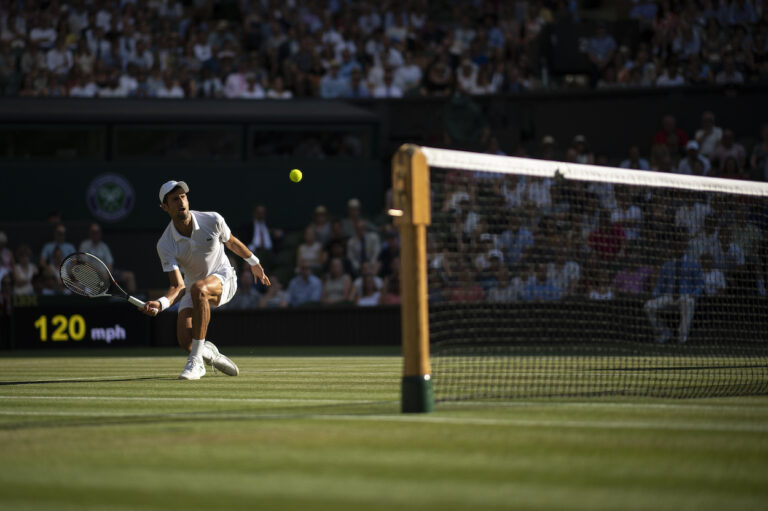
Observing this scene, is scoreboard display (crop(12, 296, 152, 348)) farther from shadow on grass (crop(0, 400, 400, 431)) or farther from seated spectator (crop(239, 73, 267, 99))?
shadow on grass (crop(0, 400, 400, 431))

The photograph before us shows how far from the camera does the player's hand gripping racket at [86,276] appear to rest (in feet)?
35.5

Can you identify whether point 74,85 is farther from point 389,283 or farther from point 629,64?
point 629,64

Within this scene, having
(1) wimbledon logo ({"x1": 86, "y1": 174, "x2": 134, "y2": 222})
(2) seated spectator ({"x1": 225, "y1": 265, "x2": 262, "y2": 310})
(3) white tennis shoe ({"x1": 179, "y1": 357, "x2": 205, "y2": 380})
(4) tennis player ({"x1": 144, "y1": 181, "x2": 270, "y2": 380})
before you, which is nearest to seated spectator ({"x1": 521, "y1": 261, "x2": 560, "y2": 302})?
(4) tennis player ({"x1": 144, "y1": 181, "x2": 270, "y2": 380})

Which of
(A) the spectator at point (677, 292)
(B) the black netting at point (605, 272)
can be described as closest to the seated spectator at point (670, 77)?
(B) the black netting at point (605, 272)

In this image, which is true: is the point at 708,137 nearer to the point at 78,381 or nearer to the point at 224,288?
the point at 224,288

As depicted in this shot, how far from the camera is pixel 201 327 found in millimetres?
10508

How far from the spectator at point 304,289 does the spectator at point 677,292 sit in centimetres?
728

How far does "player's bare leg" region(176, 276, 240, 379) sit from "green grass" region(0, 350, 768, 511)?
5.12ft

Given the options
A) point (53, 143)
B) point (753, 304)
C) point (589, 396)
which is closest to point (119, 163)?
point (53, 143)

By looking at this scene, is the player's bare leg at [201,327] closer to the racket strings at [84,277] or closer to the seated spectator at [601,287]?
the racket strings at [84,277]

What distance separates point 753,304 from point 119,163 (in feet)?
50.0

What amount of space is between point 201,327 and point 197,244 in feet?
2.95

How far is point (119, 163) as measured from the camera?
1016 inches

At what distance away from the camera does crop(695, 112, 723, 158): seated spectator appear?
21.9m
